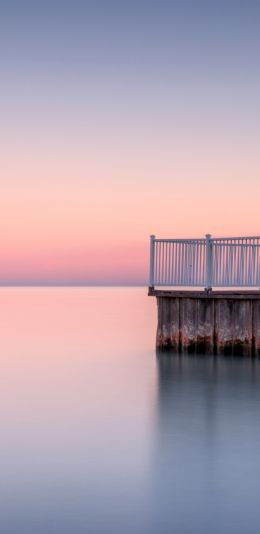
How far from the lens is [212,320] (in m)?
22.6

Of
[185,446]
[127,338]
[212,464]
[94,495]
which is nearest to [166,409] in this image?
[185,446]

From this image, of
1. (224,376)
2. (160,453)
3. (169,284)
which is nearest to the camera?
(160,453)

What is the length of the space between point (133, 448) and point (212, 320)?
11253 mm

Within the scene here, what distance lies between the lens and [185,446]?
1154 centimetres

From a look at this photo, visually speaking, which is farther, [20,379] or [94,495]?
[20,379]

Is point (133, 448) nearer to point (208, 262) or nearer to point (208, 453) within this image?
point (208, 453)

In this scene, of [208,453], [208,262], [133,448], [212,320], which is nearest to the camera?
[208,453]

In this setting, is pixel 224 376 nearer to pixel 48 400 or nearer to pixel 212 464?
pixel 48 400

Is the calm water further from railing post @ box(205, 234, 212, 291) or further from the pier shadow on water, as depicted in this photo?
railing post @ box(205, 234, 212, 291)

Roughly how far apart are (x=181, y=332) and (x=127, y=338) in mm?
13987

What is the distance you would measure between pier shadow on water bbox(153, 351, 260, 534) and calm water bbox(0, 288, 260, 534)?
0.02 metres

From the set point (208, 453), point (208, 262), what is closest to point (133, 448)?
point (208, 453)

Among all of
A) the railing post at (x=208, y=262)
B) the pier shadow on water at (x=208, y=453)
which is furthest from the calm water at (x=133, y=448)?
the railing post at (x=208, y=262)

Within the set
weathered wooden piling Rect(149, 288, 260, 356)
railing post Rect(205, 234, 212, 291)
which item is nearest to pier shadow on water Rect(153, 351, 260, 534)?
weathered wooden piling Rect(149, 288, 260, 356)
